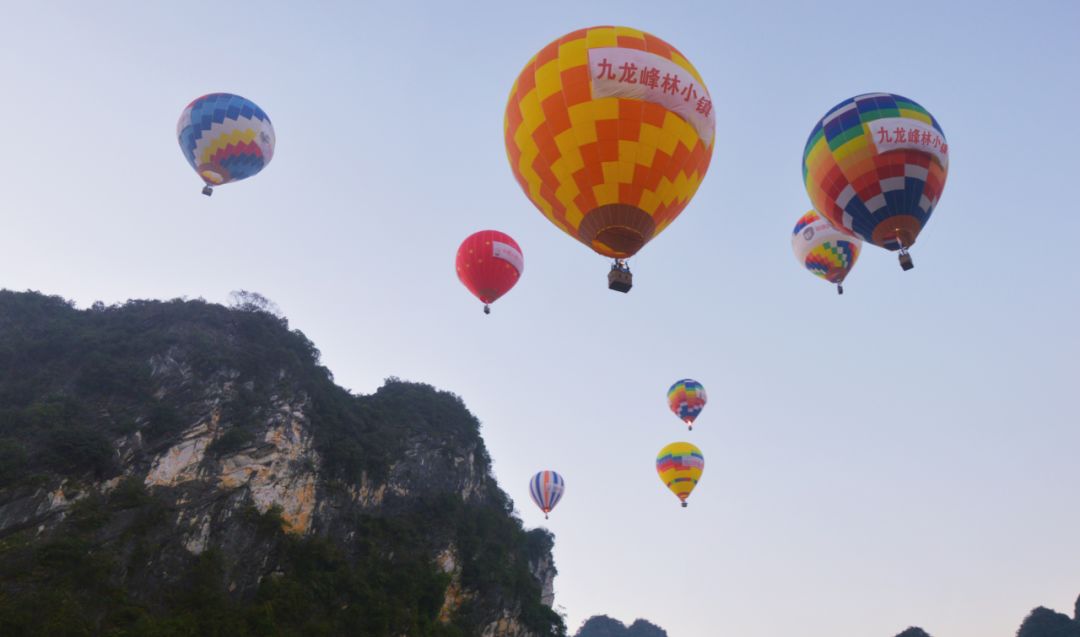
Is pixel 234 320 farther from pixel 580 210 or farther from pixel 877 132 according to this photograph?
pixel 877 132

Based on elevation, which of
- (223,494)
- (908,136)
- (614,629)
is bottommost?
(223,494)

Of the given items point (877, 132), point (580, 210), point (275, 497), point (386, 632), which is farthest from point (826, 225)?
point (275, 497)

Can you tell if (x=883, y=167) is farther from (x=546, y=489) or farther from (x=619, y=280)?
(x=546, y=489)

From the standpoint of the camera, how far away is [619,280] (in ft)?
28.4

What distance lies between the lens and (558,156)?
A: 8.55 metres

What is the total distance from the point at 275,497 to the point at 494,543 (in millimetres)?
10783

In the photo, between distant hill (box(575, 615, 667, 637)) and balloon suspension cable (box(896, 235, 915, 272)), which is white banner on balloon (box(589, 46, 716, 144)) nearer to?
balloon suspension cable (box(896, 235, 915, 272))

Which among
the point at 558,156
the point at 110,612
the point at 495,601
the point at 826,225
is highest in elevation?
the point at 826,225

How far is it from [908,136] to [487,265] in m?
9.38

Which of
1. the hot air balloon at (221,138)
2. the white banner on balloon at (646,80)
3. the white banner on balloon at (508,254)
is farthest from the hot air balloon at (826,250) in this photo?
the hot air balloon at (221,138)

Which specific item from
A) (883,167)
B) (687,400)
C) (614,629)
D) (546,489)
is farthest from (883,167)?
(614,629)

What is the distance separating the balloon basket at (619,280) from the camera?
8602 mm

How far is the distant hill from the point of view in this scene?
68188 mm

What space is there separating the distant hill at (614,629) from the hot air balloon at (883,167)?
67.5m
